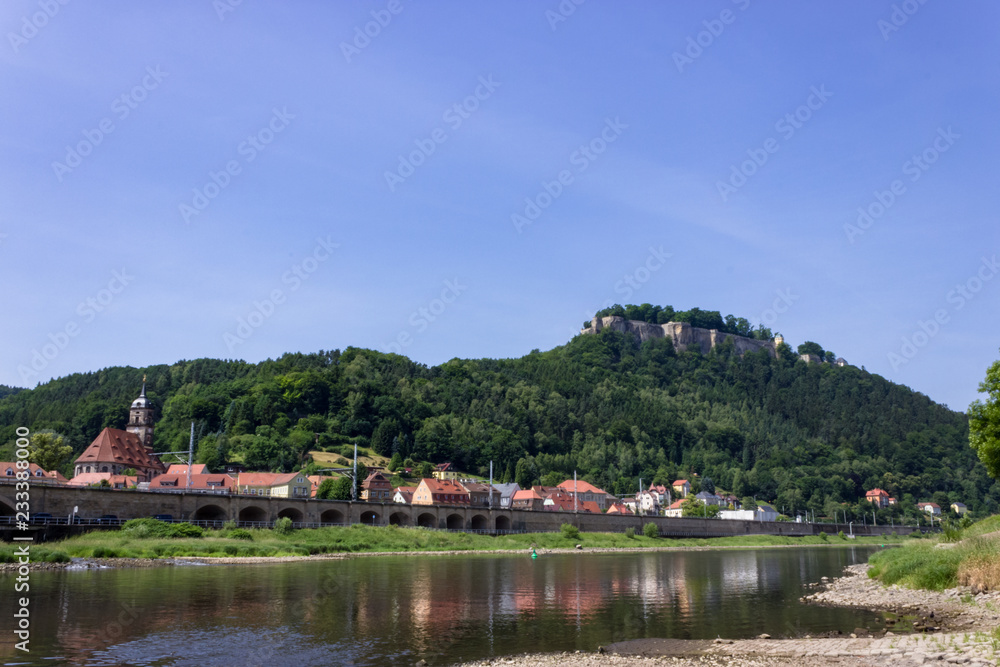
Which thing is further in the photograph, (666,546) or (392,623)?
(666,546)

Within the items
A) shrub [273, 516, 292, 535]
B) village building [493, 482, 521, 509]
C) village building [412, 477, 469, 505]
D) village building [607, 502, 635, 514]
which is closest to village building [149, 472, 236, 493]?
village building [412, 477, 469, 505]

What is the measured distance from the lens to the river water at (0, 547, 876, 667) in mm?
20531

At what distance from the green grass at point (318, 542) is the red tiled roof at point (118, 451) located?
5548cm

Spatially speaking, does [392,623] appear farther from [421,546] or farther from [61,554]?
[421,546]

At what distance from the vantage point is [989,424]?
46.1 meters

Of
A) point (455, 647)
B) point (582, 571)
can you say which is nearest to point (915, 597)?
point (455, 647)

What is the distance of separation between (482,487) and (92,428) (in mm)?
75644

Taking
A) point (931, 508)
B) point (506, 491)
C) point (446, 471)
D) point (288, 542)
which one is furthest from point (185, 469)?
point (931, 508)

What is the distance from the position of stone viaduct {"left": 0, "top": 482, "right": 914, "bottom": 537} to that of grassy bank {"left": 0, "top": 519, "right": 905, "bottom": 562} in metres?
4.06

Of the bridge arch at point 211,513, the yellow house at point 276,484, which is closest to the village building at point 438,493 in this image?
the yellow house at point 276,484

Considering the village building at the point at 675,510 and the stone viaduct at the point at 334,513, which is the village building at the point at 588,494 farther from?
the stone viaduct at the point at 334,513

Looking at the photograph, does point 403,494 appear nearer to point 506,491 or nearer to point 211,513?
point 506,491

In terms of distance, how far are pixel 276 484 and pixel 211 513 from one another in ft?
126

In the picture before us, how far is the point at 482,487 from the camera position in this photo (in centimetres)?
12975
